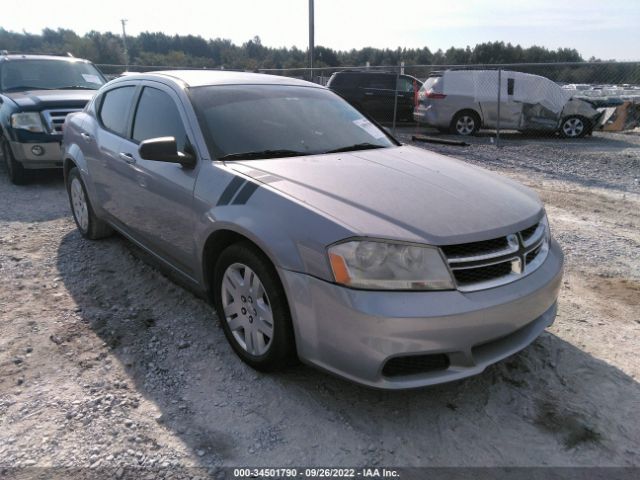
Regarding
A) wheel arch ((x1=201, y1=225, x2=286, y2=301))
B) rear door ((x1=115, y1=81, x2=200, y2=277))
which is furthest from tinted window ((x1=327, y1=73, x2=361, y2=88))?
wheel arch ((x1=201, y1=225, x2=286, y2=301))

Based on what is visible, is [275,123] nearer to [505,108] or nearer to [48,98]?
[48,98]

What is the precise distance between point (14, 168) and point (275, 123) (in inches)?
217

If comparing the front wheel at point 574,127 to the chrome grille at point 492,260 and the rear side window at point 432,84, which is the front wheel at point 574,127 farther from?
the chrome grille at point 492,260

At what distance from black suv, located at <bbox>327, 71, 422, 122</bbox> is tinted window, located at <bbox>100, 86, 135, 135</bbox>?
35.5 feet

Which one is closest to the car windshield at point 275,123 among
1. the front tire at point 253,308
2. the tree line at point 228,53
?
the front tire at point 253,308

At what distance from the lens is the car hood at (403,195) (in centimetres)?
238

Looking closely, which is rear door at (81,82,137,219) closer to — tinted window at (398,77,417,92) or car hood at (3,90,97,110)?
car hood at (3,90,97,110)

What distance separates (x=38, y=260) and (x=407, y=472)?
12.7 ft

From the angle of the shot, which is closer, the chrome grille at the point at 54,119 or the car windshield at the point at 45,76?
the chrome grille at the point at 54,119

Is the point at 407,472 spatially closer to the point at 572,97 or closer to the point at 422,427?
the point at 422,427

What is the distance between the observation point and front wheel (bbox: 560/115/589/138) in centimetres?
1322

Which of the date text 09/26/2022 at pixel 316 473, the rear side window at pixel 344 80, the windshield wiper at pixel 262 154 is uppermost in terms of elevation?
the rear side window at pixel 344 80

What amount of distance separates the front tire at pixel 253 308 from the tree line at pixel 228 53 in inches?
1207

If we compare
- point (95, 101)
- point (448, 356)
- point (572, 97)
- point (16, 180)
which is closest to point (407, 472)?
point (448, 356)
